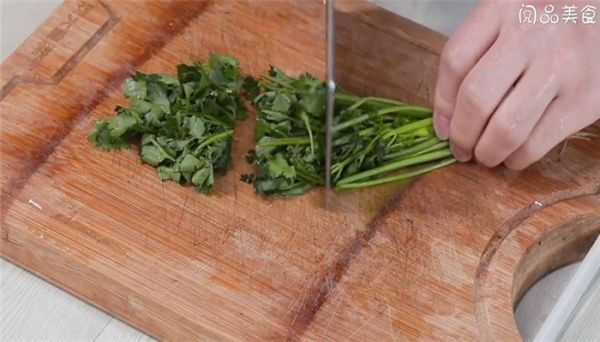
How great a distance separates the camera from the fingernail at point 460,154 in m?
1.48

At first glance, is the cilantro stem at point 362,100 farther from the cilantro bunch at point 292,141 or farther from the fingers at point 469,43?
the fingers at point 469,43

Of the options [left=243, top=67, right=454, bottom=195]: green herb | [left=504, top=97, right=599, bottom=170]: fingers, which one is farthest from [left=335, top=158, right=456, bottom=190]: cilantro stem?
[left=504, top=97, right=599, bottom=170]: fingers

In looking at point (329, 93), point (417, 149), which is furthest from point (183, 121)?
point (417, 149)

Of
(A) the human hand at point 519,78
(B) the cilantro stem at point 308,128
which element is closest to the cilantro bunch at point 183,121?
(B) the cilantro stem at point 308,128

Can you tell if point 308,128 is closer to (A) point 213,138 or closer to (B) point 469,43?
(A) point 213,138

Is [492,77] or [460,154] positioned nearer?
[492,77]

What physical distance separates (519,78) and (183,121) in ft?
Answer: 1.64

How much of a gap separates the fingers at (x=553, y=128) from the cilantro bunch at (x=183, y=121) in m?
0.44

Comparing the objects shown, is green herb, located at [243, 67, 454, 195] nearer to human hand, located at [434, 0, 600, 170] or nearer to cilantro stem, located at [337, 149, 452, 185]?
cilantro stem, located at [337, 149, 452, 185]

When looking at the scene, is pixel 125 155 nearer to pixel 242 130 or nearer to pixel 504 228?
pixel 242 130

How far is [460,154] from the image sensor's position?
4.86 ft

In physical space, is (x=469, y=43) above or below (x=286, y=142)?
above

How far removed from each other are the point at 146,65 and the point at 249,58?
0.17 m

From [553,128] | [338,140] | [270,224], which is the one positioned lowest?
[270,224]
